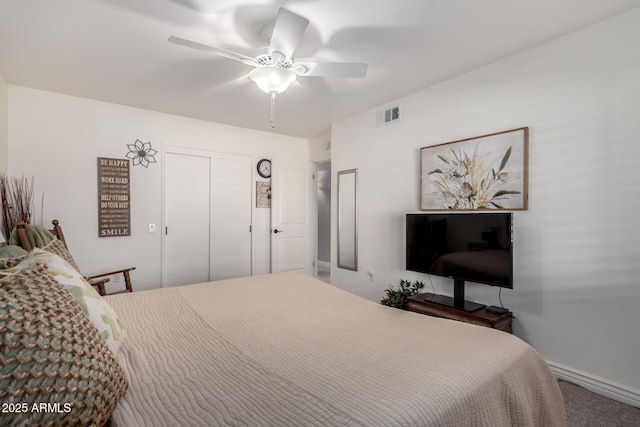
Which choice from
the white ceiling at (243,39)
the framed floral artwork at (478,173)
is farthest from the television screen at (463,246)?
the white ceiling at (243,39)

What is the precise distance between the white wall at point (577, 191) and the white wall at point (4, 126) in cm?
426

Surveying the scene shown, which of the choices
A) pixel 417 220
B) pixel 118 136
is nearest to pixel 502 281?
pixel 417 220

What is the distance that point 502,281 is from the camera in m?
2.24

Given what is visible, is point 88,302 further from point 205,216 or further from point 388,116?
point 388,116

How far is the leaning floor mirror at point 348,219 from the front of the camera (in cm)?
391

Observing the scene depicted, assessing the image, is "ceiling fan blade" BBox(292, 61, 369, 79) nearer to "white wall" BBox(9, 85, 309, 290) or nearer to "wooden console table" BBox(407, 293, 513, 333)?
"wooden console table" BBox(407, 293, 513, 333)

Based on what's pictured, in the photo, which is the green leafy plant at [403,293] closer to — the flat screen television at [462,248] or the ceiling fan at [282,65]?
the flat screen television at [462,248]

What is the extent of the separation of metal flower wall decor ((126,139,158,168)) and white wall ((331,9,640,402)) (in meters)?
3.52

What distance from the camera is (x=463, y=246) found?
8.28 ft

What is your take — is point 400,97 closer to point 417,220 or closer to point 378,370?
point 417,220

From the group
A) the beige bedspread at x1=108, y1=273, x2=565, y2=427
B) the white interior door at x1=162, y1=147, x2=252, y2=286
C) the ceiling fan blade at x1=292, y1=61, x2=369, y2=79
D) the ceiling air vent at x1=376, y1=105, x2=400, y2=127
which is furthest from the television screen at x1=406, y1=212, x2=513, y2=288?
the white interior door at x1=162, y1=147, x2=252, y2=286

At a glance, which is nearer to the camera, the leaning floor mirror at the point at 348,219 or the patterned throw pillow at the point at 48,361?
the patterned throw pillow at the point at 48,361

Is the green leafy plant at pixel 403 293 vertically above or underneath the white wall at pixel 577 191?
underneath

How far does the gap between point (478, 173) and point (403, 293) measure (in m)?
1.38
